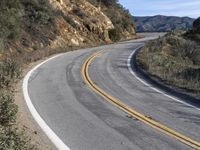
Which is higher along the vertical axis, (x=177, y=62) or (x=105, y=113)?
(x=105, y=113)

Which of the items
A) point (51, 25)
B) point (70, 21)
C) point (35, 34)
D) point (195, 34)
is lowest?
point (195, 34)

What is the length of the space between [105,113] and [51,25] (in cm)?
2526

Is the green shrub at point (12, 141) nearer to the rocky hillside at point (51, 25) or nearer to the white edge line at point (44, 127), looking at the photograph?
the white edge line at point (44, 127)

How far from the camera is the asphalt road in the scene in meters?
8.61

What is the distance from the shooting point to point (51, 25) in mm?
35406

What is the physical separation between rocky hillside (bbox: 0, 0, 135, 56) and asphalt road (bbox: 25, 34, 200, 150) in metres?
8.41

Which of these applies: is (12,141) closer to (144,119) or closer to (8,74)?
(144,119)

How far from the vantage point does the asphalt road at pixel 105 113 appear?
861 centimetres

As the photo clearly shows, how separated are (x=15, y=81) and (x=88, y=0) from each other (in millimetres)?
38760

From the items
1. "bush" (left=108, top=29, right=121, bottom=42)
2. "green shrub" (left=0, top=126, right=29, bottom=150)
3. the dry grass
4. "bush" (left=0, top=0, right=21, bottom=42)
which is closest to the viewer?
"green shrub" (left=0, top=126, right=29, bottom=150)

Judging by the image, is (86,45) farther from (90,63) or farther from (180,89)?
(180,89)

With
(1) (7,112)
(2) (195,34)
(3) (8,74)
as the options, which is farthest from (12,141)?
(2) (195,34)

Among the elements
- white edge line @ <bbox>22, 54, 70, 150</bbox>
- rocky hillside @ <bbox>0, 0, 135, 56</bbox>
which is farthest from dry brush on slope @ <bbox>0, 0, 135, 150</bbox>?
white edge line @ <bbox>22, 54, 70, 150</bbox>

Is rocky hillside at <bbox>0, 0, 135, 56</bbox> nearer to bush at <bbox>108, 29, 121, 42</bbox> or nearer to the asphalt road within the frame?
bush at <bbox>108, 29, 121, 42</bbox>
